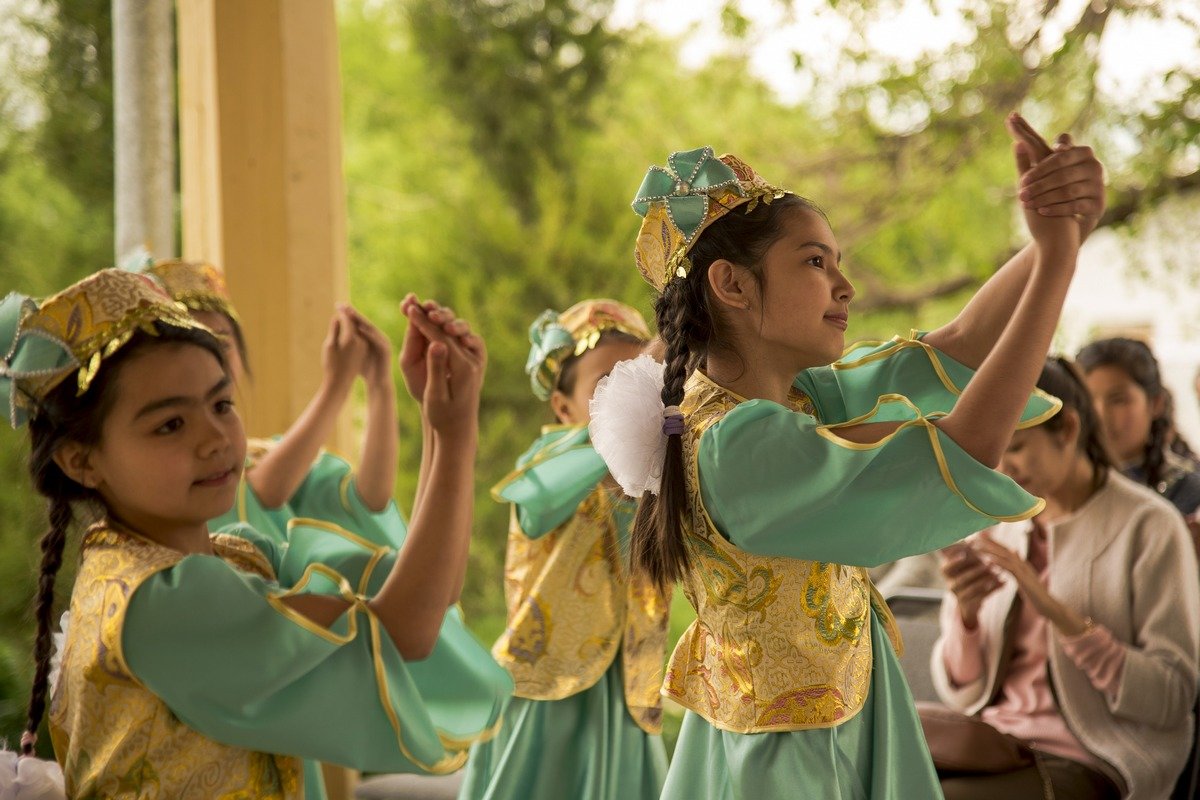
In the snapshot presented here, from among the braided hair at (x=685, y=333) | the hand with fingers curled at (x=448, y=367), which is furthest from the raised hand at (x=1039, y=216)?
the hand with fingers curled at (x=448, y=367)

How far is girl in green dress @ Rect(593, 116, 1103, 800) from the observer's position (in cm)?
132

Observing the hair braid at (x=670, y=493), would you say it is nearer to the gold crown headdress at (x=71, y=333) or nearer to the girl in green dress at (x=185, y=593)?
the girl in green dress at (x=185, y=593)

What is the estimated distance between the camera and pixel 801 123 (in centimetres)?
718

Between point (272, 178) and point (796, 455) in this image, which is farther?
point (272, 178)

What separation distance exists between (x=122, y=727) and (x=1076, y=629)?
Result: 5.72 ft

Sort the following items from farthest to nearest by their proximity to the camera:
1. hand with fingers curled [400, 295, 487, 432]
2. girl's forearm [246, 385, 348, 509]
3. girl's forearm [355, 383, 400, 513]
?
girl's forearm [246, 385, 348, 509]
girl's forearm [355, 383, 400, 513]
hand with fingers curled [400, 295, 487, 432]

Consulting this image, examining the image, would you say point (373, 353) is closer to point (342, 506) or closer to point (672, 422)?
point (342, 506)

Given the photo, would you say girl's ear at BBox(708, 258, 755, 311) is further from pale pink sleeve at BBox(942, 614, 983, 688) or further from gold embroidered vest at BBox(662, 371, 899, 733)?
pale pink sleeve at BBox(942, 614, 983, 688)

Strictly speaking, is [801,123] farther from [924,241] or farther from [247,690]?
[247,690]

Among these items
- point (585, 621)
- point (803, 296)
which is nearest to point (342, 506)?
point (585, 621)

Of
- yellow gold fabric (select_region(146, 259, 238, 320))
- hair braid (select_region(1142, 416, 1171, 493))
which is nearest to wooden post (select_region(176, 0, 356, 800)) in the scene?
yellow gold fabric (select_region(146, 259, 238, 320))

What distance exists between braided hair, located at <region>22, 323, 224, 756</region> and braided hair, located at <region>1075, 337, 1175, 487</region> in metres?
2.55

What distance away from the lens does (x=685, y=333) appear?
158 centimetres

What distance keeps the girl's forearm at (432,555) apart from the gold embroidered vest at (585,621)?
1.13 m
